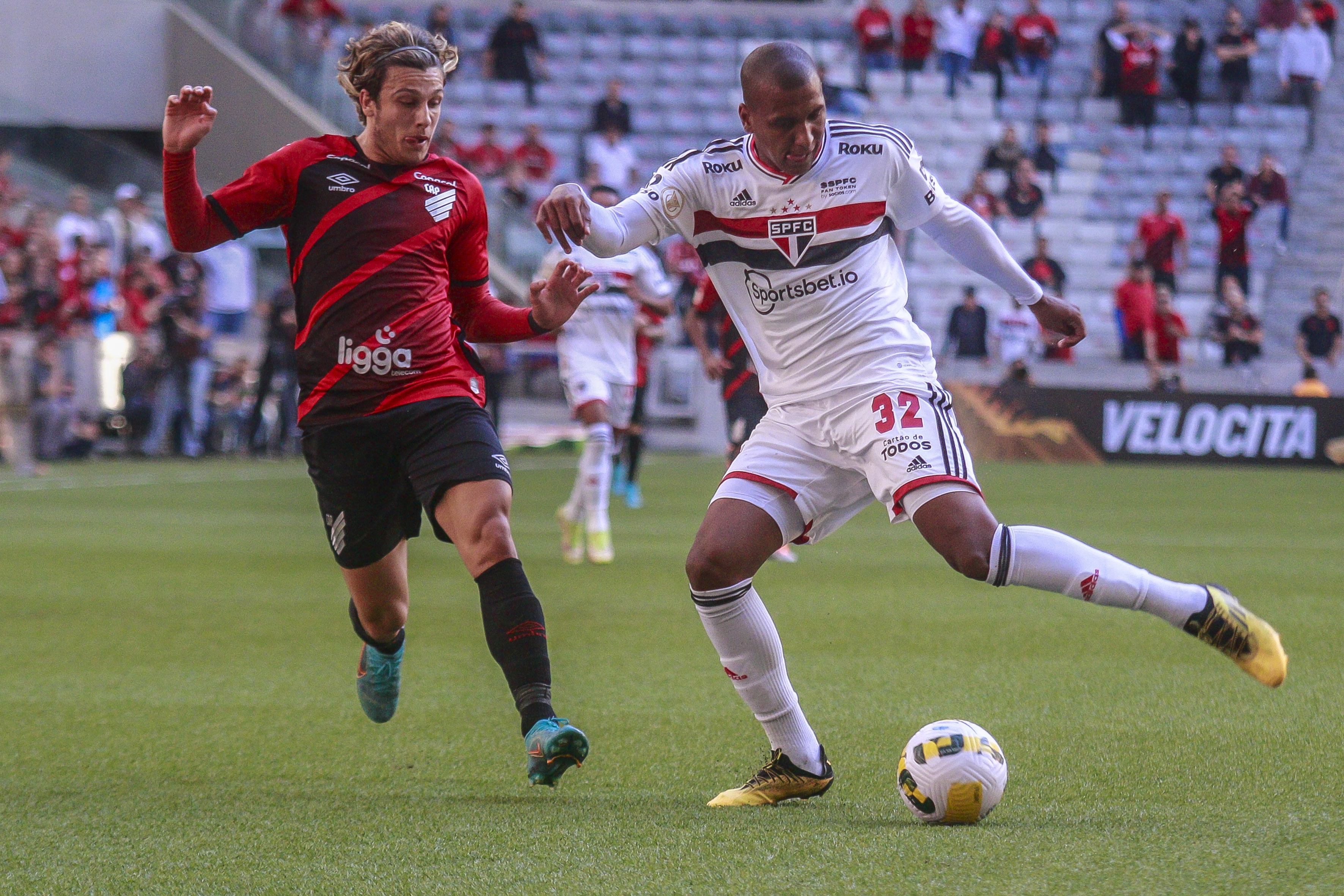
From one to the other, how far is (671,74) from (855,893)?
81.0ft

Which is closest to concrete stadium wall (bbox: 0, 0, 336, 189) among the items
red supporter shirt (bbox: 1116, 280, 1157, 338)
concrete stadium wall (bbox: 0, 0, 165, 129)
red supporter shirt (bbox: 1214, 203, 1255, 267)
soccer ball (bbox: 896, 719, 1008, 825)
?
concrete stadium wall (bbox: 0, 0, 165, 129)

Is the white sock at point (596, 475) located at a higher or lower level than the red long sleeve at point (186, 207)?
lower

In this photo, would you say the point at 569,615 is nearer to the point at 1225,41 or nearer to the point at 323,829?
the point at 323,829

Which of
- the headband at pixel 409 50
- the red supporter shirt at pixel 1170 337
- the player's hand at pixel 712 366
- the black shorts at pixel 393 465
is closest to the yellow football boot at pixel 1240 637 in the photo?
the black shorts at pixel 393 465

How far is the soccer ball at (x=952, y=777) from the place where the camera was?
3703mm

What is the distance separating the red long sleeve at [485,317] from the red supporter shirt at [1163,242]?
18.0m

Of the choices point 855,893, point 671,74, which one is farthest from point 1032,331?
point 855,893

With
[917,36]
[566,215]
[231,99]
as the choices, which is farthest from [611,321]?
[917,36]

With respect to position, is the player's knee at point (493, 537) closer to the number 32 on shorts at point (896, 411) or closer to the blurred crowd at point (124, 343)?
the number 32 on shorts at point (896, 411)

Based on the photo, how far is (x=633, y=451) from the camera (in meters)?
13.6

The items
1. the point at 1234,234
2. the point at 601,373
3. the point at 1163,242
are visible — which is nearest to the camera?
the point at 601,373

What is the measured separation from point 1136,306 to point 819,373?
54.7ft

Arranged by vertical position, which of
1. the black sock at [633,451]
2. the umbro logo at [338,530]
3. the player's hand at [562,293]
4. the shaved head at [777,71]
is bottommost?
the black sock at [633,451]

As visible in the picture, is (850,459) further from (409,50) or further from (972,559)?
(409,50)
